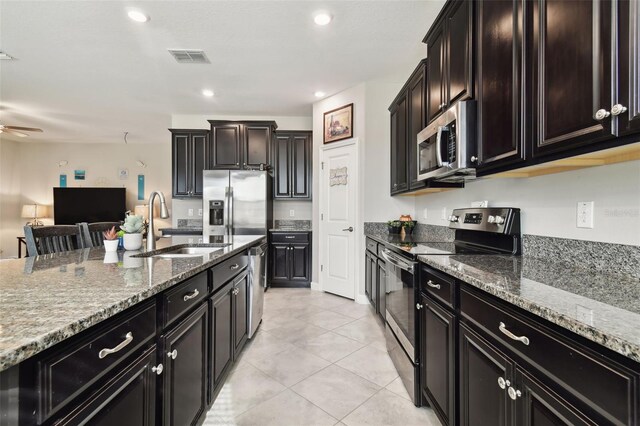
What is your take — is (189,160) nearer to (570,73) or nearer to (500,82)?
(500,82)

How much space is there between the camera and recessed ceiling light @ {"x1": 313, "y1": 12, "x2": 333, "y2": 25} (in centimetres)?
254

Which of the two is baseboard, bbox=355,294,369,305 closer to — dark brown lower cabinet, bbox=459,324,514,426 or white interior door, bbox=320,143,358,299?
white interior door, bbox=320,143,358,299

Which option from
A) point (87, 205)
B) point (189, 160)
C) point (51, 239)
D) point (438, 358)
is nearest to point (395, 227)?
point (438, 358)

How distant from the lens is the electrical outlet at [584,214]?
1.28 metres

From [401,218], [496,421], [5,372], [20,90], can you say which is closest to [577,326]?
[496,421]

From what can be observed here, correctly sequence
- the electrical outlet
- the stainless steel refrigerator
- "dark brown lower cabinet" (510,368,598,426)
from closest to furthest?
"dark brown lower cabinet" (510,368,598,426) → the electrical outlet → the stainless steel refrigerator

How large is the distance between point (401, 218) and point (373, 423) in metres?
2.31

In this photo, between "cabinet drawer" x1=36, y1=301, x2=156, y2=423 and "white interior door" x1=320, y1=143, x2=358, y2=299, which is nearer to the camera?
"cabinet drawer" x1=36, y1=301, x2=156, y2=423

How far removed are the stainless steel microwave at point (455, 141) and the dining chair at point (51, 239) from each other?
2751 mm

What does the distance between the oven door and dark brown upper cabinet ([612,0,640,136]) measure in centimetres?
114

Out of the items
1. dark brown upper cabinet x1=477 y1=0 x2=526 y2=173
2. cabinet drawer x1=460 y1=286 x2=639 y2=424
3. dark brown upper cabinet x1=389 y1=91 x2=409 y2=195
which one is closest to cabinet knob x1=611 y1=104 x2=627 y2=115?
dark brown upper cabinet x1=477 y1=0 x2=526 y2=173

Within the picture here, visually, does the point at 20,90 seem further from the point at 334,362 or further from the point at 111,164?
the point at 334,362

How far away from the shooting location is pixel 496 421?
3.35 feet

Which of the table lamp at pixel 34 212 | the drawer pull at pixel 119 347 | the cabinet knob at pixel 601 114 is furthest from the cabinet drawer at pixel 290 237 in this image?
the table lamp at pixel 34 212
